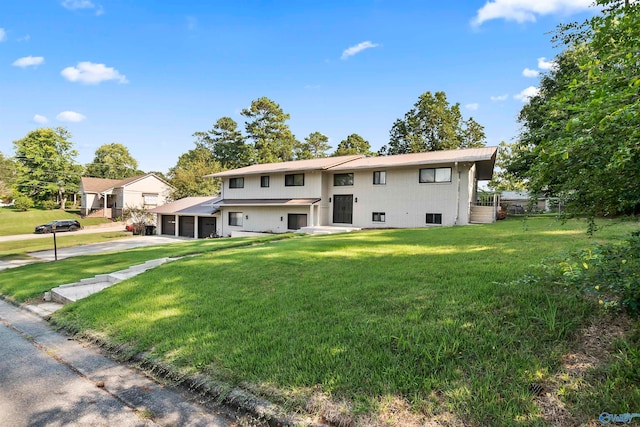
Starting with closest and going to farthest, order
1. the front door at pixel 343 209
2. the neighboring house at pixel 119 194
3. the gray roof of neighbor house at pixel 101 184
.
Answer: the front door at pixel 343 209 → the neighboring house at pixel 119 194 → the gray roof of neighbor house at pixel 101 184

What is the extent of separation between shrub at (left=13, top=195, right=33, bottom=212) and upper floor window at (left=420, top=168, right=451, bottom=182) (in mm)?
51995

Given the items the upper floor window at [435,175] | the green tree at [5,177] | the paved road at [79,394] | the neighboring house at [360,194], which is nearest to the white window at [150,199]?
the neighboring house at [360,194]

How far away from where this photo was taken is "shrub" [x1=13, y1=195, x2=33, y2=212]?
42.3 m

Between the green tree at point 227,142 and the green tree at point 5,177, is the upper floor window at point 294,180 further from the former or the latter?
the green tree at point 5,177

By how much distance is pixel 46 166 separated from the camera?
45.5 meters

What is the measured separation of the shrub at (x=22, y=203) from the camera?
1665 inches

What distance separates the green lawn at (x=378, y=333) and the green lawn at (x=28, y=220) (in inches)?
1509

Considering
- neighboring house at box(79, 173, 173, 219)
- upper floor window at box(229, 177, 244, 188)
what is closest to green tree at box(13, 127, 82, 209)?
neighboring house at box(79, 173, 173, 219)

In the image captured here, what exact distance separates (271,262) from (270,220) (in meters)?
16.0

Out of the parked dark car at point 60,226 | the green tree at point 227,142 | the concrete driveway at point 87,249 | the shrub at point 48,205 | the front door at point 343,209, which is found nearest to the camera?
the concrete driveway at point 87,249

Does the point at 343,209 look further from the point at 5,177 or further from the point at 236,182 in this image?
the point at 5,177

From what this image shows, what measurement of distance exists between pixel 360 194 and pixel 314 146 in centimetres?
3206

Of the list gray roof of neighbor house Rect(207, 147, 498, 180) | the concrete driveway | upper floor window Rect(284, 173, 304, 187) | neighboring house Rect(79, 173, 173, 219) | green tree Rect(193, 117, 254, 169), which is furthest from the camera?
green tree Rect(193, 117, 254, 169)

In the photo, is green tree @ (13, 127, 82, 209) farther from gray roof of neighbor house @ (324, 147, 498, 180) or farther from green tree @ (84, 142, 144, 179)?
gray roof of neighbor house @ (324, 147, 498, 180)
